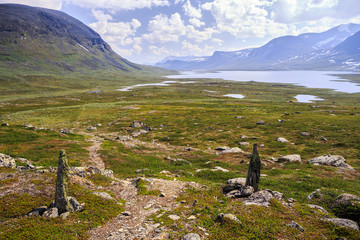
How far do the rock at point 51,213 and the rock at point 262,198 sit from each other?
1310 cm

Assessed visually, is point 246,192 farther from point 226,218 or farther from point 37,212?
point 37,212

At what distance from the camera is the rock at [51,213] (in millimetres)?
11250

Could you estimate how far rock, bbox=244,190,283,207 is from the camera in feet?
43.3

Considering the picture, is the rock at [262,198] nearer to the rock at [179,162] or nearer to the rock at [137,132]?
the rock at [179,162]

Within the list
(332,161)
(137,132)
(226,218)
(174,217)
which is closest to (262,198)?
(226,218)

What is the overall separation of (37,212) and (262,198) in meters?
15.6

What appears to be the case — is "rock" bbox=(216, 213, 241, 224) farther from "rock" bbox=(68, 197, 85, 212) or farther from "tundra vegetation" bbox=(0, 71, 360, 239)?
"rock" bbox=(68, 197, 85, 212)

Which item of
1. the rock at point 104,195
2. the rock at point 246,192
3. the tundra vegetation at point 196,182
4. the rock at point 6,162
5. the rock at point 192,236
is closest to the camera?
the rock at point 192,236

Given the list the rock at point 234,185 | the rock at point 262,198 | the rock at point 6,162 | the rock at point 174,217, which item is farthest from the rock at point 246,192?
the rock at point 6,162

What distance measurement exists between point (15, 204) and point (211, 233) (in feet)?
41.8

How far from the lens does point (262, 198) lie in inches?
535

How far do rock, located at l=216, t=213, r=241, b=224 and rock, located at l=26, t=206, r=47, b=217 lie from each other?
37.8 ft

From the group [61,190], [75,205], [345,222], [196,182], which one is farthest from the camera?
[196,182]

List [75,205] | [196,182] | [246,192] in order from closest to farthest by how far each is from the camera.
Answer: [75,205] < [246,192] < [196,182]
